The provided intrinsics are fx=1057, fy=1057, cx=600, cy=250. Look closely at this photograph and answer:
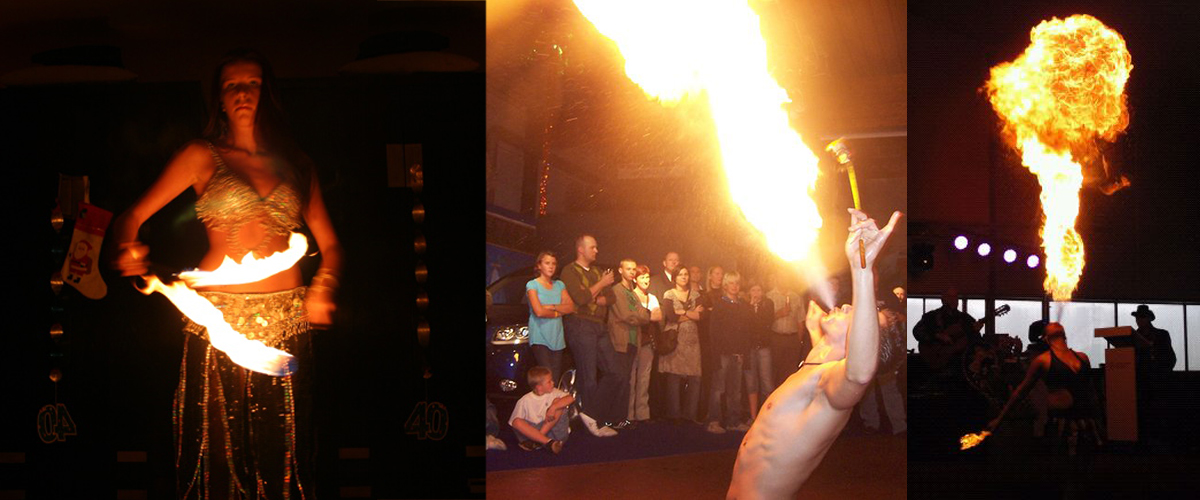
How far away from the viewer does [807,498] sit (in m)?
3.63

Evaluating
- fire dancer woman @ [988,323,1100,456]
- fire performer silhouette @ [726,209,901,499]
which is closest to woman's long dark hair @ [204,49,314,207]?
fire performer silhouette @ [726,209,901,499]

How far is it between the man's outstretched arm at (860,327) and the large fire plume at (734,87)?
0.52ft

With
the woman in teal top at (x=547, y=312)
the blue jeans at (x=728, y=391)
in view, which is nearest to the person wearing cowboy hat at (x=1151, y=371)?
the blue jeans at (x=728, y=391)

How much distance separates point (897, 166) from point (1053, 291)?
1.36 meters

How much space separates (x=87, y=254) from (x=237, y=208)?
2.54 feet

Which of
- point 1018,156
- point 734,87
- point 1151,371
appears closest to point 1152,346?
point 1151,371

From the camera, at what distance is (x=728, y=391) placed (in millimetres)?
3684

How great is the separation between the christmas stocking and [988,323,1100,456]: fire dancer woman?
3729 millimetres

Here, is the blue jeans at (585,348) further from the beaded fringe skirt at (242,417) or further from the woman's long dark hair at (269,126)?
the woman's long dark hair at (269,126)

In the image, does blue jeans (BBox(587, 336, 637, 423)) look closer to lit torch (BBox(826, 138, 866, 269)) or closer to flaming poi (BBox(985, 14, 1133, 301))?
lit torch (BBox(826, 138, 866, 269))

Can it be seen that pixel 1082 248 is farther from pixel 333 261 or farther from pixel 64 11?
pixel 64 11

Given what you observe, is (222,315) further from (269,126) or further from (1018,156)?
(1018,156)

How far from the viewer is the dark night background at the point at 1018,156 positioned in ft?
14.9

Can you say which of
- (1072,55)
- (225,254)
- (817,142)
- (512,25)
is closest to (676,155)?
(817,142)
